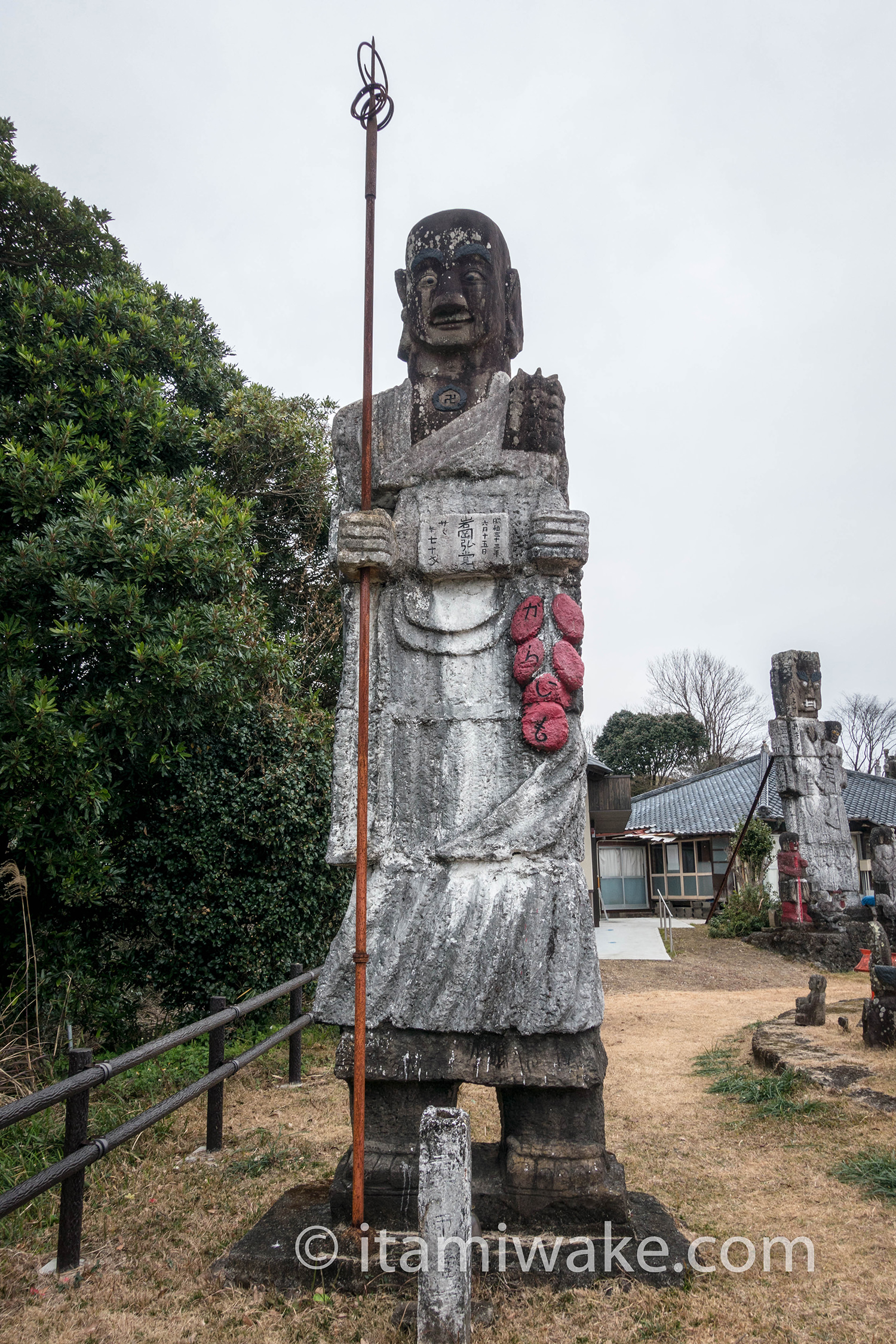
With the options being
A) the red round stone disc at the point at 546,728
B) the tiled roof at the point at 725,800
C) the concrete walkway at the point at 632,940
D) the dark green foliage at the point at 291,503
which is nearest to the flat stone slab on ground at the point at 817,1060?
the red round stone disc at the point at 546,728

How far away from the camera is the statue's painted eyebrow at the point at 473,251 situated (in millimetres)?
4070

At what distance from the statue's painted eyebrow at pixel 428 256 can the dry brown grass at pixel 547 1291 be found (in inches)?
168

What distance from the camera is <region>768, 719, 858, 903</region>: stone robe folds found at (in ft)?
45.5

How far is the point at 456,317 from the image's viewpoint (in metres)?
4.04

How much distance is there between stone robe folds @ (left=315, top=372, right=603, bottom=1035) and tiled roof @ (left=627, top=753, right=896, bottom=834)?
703 inches

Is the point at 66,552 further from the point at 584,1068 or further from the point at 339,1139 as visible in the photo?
the point at 584,1068

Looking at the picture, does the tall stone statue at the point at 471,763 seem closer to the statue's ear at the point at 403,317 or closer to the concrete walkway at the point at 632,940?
the statue's ear at the point at 403,317

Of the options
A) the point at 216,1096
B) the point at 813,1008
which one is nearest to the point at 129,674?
the point at 216,1096

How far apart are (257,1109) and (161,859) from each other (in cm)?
208

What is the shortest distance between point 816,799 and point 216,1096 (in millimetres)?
12157

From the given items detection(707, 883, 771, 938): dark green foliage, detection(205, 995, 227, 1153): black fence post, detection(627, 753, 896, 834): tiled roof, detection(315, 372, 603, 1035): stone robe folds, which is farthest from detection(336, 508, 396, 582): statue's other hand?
detection(627, 753, 896, 834): tiled roof

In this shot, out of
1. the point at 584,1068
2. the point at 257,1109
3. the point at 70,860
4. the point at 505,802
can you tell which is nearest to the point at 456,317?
the point at 505,802

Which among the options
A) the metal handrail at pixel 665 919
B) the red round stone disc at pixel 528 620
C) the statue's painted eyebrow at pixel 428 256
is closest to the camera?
the red round stone disc at pixel 528 620
